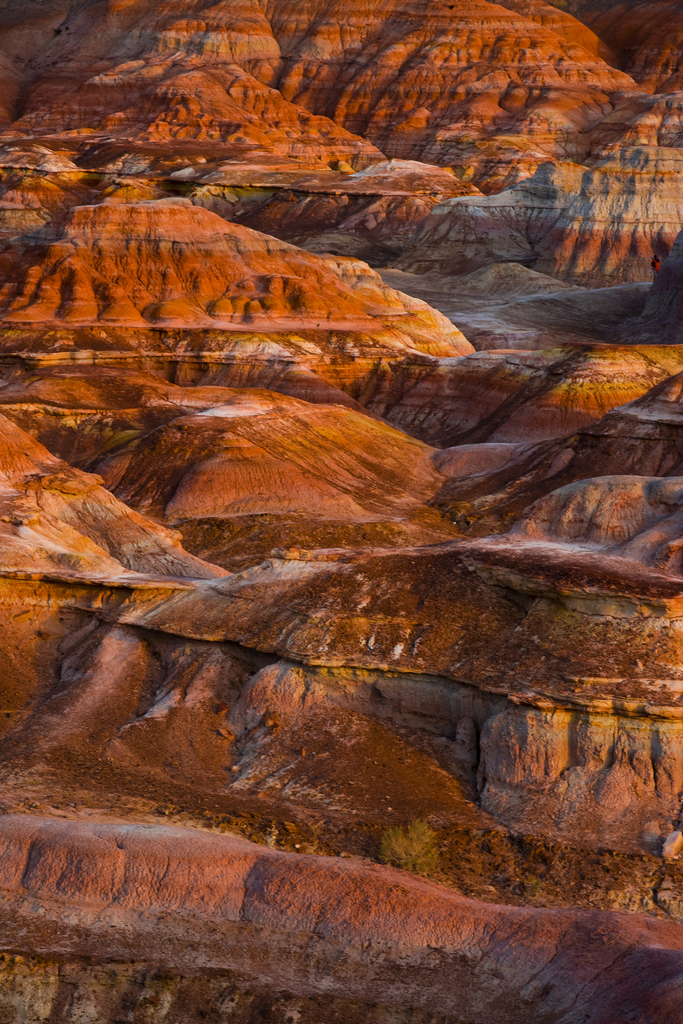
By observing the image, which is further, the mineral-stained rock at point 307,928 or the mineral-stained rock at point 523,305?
the mineral-stained rock at point 523,305

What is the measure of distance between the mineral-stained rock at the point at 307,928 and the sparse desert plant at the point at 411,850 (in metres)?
0.44

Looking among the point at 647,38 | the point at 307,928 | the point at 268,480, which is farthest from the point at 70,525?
the point at 647,38

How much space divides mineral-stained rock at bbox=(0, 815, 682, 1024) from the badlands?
0.05 meters

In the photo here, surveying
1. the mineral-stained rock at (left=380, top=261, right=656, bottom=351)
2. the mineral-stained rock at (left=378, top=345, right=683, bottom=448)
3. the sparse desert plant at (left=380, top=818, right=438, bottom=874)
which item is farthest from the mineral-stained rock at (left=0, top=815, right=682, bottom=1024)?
the mineral-stained rock at (left=380, top=261, right=656, bottom=351)

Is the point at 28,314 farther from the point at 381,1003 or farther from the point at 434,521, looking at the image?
the point at 381,1003

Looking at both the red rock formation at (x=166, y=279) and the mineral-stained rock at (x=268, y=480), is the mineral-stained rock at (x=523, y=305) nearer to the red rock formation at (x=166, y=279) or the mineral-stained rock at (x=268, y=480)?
the red rock formation at (x=166, y=279)

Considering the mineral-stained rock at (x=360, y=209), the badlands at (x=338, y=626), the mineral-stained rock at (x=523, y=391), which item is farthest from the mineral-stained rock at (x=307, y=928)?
the mineral-stained rock at (x=360, y=209)

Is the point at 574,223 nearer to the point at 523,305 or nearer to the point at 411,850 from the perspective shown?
the point at 523,305

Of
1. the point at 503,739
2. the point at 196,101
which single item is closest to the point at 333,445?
the point at 503,739

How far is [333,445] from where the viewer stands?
45844 millimetres

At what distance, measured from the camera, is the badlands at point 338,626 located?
1667 centimetres

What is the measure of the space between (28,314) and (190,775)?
1574 inches

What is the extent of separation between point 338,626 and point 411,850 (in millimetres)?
5067

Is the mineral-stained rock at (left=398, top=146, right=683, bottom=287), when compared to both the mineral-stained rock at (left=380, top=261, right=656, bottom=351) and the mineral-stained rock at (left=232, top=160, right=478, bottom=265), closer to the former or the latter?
the mineral-stained rock at (left=380, top=261, right=656, bottom=351)
